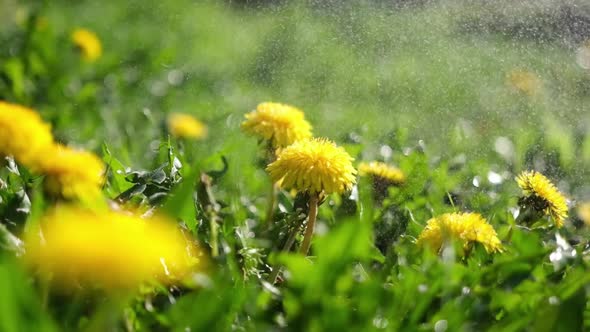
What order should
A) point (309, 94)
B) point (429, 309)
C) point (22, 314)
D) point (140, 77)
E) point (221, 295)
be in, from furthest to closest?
point (309, 94)
point (140, 77)
point (429, 309)
point (221, 295)
point (22, 314)

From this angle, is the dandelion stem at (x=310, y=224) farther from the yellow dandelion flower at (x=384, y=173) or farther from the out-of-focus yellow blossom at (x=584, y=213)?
the out-of-focus yellow blossom at (x=584, y=213)

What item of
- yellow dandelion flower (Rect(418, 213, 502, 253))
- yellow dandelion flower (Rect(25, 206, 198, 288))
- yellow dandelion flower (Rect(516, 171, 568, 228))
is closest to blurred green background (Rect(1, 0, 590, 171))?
yellow dandelion flower (Rect(516, 171, 568, 228))

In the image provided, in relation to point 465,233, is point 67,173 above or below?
above

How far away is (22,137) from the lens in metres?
0.94

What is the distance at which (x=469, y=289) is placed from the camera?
73cm

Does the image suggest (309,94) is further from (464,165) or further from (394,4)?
(464,165)

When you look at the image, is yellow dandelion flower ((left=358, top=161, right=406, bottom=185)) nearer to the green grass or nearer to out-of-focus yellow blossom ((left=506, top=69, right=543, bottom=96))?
the green grass

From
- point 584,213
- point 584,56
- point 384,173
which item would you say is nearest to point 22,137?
point 384,173

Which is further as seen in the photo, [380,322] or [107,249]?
[380,322]

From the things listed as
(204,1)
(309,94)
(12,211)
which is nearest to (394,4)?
(309,94)

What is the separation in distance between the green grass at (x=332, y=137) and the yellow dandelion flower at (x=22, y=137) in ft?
0.10

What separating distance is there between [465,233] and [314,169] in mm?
189

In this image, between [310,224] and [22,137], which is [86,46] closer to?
[22,137]

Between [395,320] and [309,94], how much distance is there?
7.39 feet
